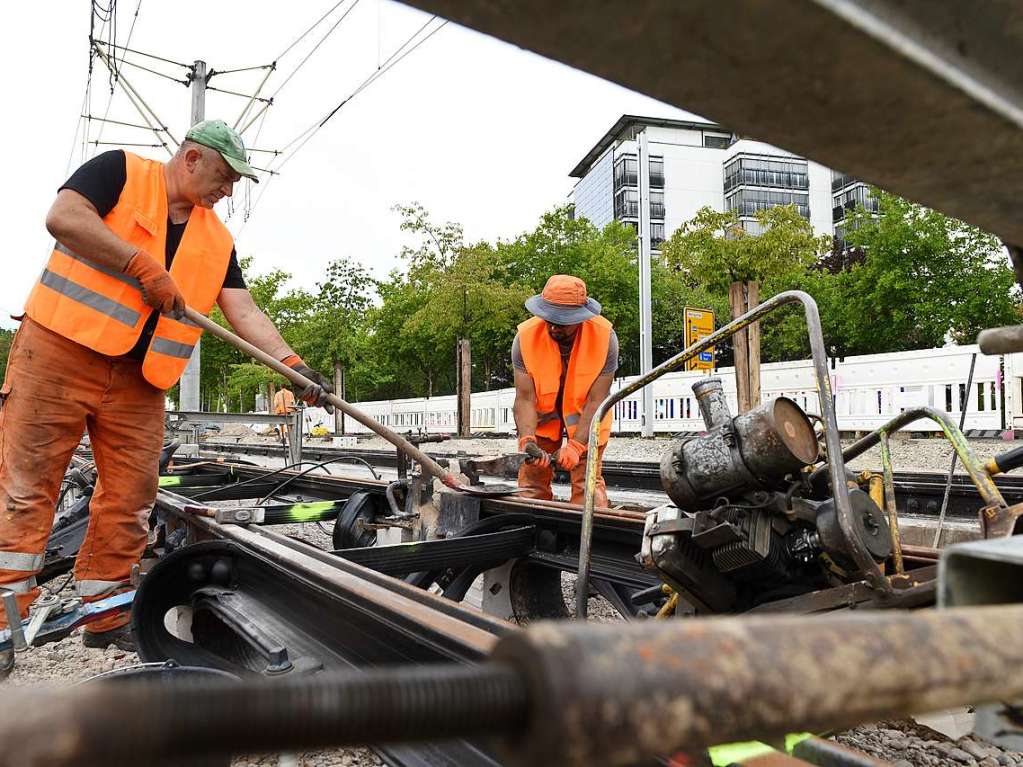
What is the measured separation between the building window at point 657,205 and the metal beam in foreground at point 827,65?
265ft

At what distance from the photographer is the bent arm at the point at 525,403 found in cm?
551

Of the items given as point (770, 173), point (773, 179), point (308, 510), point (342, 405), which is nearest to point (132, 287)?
point (342, 405)

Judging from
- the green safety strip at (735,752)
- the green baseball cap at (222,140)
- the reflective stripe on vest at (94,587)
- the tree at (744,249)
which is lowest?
the reflective stripe on vest at (94,587)

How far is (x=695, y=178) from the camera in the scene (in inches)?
3152

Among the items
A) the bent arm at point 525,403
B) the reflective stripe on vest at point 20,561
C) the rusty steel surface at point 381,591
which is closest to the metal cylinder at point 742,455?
the rusty steel surface at point 381,591

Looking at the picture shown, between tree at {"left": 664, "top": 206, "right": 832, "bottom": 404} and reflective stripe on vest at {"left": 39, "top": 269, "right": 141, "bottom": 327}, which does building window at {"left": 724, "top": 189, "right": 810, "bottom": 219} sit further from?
reflective stripe on vest at {"left": 39, "top": 269, "right": 141, "bottom": 327}

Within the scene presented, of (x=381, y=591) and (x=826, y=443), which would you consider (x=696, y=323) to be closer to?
(x=826, y=443)

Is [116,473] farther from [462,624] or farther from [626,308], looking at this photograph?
[626,308]

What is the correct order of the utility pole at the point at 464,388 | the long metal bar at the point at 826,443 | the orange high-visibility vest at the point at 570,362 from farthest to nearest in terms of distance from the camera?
the utility pole at the point at 464,388 → the orange high-visibility vest at the point at 570,362 → the long metal bar at the point at 826,443

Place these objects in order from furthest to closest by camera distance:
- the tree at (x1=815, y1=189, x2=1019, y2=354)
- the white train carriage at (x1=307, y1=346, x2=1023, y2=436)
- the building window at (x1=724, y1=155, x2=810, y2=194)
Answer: the building window at (x1=724, y1=155, x2=810, y2=194) → the tree at (x1=815, y1=189, x2=1019, y2=354) → the white train carriage at (x1=307, y1=346, x2=1023, y2=436)

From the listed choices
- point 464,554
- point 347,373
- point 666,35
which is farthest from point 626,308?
point 666,35

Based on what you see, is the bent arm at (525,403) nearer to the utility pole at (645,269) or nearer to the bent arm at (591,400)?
the bent arm at (591,400)

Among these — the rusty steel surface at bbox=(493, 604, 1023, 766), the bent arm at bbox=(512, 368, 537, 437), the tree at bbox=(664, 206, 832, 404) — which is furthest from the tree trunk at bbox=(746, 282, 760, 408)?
the rusty steel surface at bbox=(493, 604, 1023, 766)

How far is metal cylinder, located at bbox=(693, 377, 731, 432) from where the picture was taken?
256 centimetres
